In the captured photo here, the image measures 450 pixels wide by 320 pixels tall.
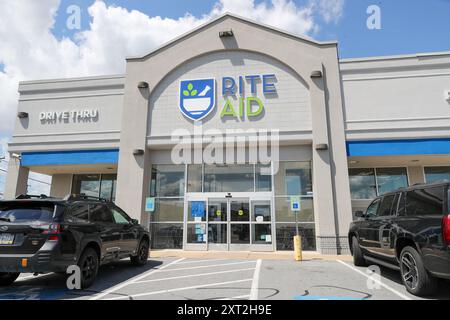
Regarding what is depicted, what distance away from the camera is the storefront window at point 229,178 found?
14.4 metres

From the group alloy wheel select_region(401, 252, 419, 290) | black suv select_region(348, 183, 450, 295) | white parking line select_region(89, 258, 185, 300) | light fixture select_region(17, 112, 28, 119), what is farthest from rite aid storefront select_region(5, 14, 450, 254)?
alloy wheel select_region(401, 252, 419, 290)

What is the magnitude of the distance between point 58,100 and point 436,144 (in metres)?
18.8

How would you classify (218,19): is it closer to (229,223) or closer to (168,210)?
(168,210)

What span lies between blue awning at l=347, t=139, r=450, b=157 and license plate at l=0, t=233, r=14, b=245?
1273cm

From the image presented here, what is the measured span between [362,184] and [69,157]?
1545 cm

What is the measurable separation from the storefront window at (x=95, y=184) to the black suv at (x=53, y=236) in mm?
11342

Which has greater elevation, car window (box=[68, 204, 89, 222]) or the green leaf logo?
the green leaf logo

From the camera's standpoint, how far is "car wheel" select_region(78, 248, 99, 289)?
6.06m

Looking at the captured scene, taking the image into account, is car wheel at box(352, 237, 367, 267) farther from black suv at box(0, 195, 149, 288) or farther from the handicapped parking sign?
the handicapped parking sign

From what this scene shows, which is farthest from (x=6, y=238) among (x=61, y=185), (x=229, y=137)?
(x=61, y=185)

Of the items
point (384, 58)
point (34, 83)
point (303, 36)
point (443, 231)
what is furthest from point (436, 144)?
point (34, 83)

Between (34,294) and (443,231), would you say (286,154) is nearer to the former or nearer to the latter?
(443,231)

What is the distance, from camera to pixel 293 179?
14.3 m

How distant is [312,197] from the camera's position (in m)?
13.9
